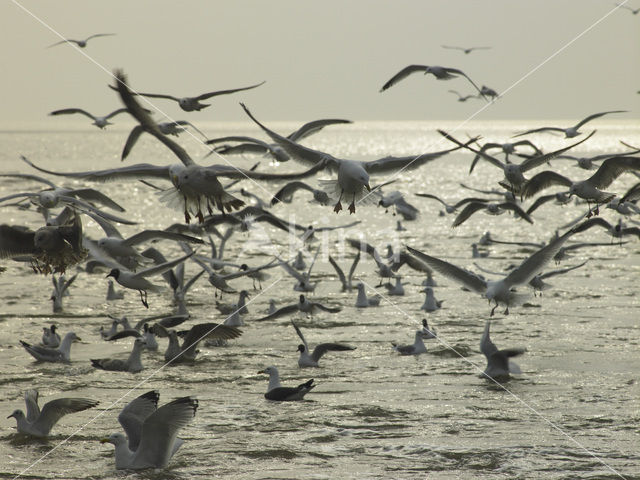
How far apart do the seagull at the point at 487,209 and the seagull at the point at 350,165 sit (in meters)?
4.14

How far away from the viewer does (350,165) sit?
43.5 feet

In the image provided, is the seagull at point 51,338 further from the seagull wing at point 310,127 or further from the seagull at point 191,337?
the seagull wing at point 310,127

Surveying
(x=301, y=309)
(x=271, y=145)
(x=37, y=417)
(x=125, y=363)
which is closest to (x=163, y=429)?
(x=37, y=417)

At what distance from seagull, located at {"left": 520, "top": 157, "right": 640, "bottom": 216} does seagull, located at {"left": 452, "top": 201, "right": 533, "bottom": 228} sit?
108 cm

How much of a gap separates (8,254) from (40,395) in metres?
2.74

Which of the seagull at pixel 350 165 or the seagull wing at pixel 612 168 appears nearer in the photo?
the seagull at pixel 350 165

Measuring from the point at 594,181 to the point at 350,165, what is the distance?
5314 millimetres

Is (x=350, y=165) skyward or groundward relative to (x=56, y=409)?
skyward

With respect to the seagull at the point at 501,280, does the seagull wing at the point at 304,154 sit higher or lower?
higher

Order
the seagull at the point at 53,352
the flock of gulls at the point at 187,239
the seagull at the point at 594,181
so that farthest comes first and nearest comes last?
the seagull at the point at 594,181 < the seagull at the point at 53,352 < the flock of gulls at the point at 187,239

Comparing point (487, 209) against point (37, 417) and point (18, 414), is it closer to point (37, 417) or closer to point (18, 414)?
point (37, 417)

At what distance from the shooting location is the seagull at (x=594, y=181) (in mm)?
15234

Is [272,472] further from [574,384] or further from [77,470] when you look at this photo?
[574,384]

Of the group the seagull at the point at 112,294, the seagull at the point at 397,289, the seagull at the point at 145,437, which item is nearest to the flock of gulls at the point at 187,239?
the seagull at the point at 145,437
